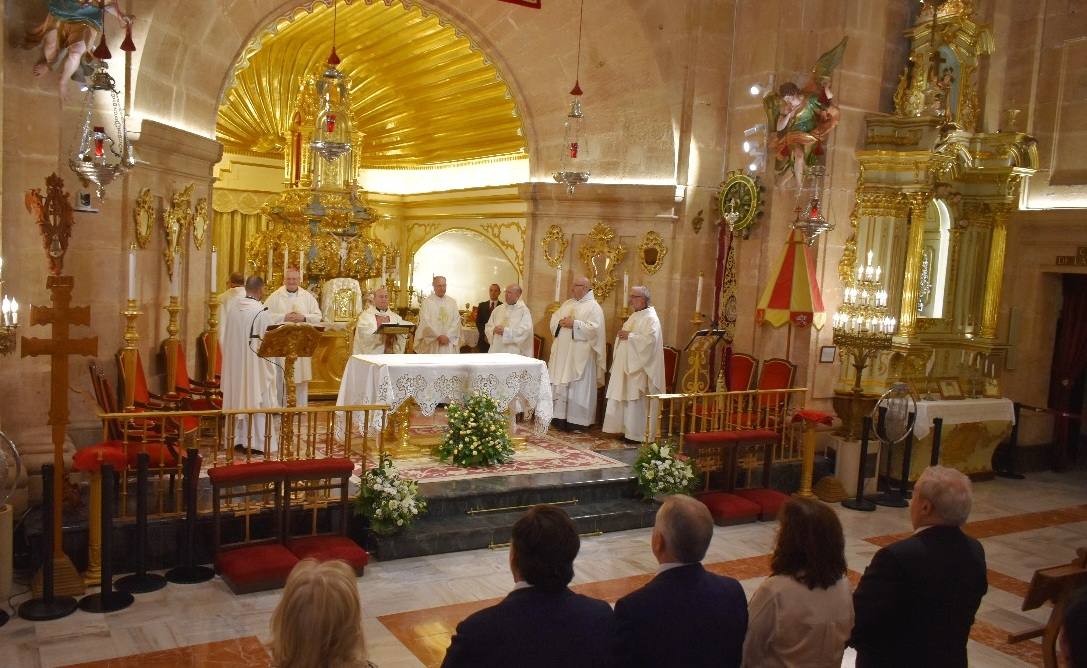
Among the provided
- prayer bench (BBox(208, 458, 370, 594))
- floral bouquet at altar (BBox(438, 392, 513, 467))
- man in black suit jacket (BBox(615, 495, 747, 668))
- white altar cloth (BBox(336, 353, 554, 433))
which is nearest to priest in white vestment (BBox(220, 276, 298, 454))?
white altar cloth (BBox(336, 353, 554, 433))

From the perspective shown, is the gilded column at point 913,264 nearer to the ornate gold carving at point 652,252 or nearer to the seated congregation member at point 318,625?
the ornate gold carving at point 652,252

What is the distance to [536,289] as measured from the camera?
41.1 ft

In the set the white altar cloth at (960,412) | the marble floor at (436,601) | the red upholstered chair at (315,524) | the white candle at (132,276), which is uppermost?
the white candle at (132,276)

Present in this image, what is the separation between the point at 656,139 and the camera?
38.0 ft

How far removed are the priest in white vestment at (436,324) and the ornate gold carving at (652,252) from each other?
257 centimetres

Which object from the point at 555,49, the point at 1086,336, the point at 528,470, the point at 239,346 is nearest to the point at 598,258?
the point at 555,49

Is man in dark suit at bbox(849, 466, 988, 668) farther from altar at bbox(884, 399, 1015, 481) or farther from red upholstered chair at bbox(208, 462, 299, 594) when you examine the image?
altar at bbox(884, 399, 1015, 481)

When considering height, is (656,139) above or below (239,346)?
above

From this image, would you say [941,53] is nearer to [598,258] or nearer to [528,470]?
[598,258]

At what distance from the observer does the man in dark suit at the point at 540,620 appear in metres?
2.56

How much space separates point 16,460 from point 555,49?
8.49 meters

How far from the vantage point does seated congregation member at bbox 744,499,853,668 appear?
3.13 meters

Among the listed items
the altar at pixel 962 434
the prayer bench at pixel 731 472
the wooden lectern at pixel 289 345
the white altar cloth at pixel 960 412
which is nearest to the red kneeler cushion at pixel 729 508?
the prayer bench at pixel 731 472

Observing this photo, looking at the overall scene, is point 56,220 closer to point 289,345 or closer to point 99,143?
point 99,143
